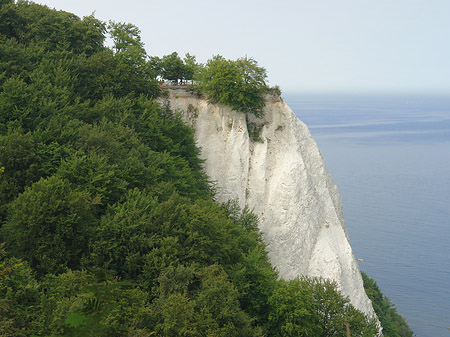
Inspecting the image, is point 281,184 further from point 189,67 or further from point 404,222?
point 404,222

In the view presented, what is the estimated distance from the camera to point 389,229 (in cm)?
9419

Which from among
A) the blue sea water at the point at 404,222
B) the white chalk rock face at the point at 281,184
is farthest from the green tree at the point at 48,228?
the blue sea water at the point at 404,222

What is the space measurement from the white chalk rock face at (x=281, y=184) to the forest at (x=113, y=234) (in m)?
3.08

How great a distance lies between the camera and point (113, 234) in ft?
81.1

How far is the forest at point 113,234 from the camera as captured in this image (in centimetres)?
2009

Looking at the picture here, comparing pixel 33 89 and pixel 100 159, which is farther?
pixel 33 89

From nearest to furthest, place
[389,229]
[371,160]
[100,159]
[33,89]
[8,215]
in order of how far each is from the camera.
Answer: [8,215]
[100,159]
[33,89]
[389,229]
[371,160]

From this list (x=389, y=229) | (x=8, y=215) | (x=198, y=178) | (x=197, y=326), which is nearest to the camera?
(x=197, y=326)

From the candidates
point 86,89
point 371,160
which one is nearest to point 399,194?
point 371,160

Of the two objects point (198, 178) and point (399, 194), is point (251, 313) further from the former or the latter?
point (399, 194)

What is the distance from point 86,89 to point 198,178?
11962 millimetres

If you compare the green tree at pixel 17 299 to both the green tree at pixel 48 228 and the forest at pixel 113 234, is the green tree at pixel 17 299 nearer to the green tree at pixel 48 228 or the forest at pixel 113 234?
the forest at pixel 113 234

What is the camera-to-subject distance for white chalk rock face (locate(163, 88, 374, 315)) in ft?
128

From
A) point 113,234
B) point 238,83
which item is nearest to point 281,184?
point 238,83
